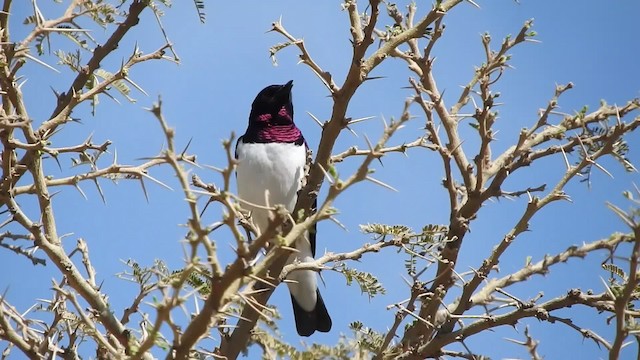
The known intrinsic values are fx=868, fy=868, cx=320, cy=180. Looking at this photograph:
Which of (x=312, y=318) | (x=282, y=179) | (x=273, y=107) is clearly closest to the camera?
(x=282, y=179)

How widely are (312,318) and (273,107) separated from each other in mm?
1811

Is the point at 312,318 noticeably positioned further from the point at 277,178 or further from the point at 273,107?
the point at 273,107

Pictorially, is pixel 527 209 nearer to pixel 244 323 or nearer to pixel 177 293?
pixel 244 323

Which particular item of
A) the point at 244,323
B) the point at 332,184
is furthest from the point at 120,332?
the point at 332,184

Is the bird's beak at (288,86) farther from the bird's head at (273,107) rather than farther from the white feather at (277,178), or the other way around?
the white feather at (277,178)

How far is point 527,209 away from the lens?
450 centimetres

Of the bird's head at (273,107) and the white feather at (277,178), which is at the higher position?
the bird's head at (273,107)

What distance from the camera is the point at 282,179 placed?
22.0ft

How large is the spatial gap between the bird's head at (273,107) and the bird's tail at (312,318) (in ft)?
4.85

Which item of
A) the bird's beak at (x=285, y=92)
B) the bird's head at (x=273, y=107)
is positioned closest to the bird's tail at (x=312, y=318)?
the bird's head at (x=273, y=107)

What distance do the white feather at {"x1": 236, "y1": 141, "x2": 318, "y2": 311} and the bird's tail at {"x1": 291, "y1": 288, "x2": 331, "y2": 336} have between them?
36mm

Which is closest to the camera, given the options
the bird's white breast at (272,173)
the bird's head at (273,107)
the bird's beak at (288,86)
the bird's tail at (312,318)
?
the bird's white breast at (272,173)

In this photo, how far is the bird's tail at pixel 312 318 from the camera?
22.3ft

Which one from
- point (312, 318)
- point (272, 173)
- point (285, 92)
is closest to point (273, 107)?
point (285, 92)
